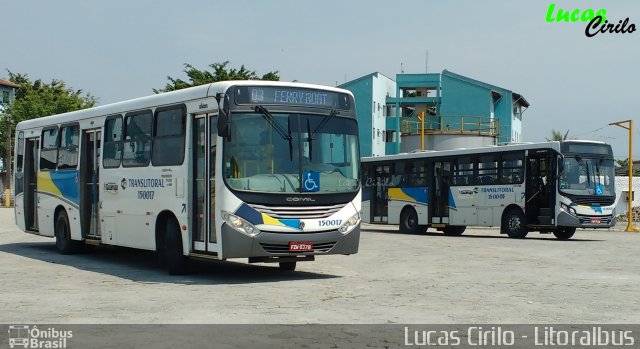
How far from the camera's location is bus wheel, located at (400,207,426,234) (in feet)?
109

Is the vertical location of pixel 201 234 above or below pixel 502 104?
below

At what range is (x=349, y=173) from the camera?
14414 mm

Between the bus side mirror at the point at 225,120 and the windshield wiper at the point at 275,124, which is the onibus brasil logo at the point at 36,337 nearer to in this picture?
the bus side mirror at the point at 225,120

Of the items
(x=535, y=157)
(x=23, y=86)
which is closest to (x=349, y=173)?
(x=535, y=157)

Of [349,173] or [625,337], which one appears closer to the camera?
[625,337]

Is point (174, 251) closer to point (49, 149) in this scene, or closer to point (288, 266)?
point (288, 266)

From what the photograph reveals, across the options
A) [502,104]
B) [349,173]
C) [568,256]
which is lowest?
[568,256]

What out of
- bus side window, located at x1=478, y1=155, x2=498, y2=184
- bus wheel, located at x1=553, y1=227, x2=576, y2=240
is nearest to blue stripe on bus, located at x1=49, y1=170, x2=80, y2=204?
bus side window, located at x1=478, y1=155, x2=498, y2=184

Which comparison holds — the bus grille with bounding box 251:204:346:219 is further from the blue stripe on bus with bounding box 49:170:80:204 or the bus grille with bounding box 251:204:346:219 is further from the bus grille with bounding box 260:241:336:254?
the blue stripe on bus with bounding box 49:170:80:204

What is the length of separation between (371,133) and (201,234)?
63936 millimetres

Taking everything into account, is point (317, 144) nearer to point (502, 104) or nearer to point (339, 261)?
point (339, 261)

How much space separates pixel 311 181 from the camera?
45.5ft

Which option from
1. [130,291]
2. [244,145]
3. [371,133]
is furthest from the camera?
[371,133]

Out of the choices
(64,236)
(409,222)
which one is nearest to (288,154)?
(64,236)
